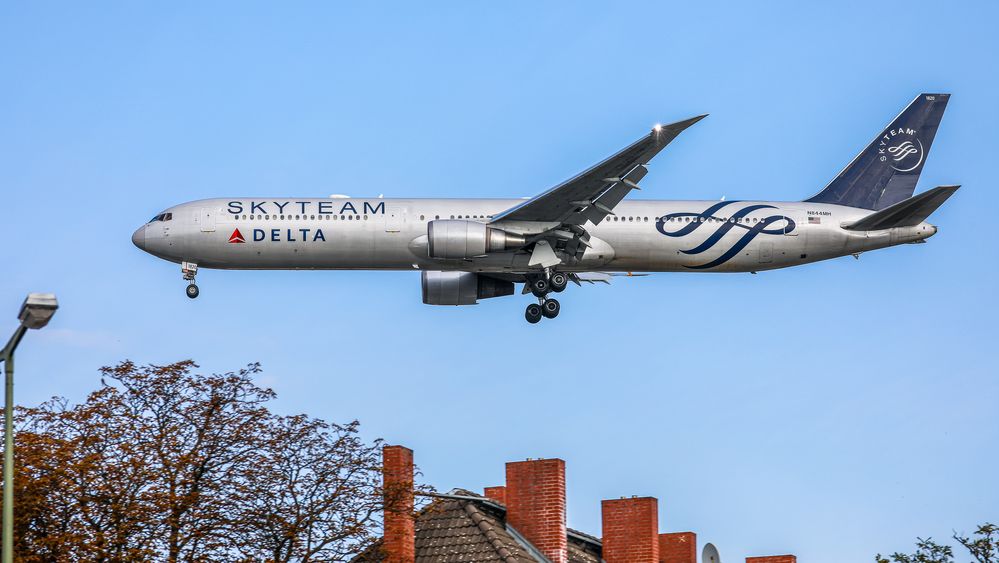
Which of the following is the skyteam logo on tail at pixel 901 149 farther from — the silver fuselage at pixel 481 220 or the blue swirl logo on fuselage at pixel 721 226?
the blue swirl logo on fuselage at pixel 721 226

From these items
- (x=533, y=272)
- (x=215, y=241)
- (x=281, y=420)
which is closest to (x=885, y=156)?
(x=533, y=272)

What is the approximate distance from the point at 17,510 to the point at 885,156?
3625 centimetres

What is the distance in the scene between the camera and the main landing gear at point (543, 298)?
5475 centimetres

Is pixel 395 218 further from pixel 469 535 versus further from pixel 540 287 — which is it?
pixel 469 535

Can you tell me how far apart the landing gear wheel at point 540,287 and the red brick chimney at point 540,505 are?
839 cm

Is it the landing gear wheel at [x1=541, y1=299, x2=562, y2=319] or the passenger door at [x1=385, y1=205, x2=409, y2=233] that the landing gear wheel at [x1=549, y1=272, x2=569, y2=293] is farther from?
the passenger door at [x1=385, y1=205, x2=409, y2=233]

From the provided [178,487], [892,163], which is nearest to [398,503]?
[178,487]

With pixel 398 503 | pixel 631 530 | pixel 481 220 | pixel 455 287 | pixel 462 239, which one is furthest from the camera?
pixel 455 287

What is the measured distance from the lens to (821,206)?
5703 centimetres

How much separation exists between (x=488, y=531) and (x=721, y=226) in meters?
15.1

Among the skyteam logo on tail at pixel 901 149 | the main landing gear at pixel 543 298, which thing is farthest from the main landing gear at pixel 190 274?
the skyteam logo on tail at pixel 901 149

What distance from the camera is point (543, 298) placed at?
55.5 meters

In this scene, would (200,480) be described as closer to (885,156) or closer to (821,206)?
(821,206)

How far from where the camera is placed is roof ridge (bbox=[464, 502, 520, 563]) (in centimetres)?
4550
